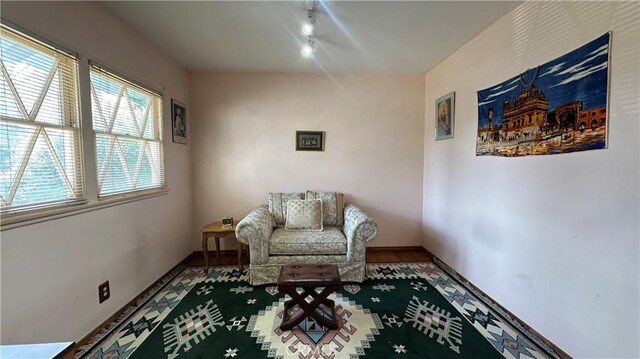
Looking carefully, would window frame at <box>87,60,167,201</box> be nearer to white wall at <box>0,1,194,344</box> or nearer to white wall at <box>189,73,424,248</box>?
white wall at <box>0,1,194,344</box>

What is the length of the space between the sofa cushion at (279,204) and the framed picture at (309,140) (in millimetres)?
699

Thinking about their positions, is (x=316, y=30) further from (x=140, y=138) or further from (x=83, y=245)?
(x=83, y=245)

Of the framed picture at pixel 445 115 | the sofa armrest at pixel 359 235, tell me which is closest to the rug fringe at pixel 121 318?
the sofa armrest at pixel 359 235

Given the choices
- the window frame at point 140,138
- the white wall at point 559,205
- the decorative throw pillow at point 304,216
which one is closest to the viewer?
the white wall at point 559,205

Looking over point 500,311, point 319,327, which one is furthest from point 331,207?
point 500,311

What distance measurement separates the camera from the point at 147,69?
252 cm

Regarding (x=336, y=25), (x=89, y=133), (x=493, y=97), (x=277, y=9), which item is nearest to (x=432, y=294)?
(x=493, y=97)

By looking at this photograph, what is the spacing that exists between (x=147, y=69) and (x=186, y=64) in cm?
71

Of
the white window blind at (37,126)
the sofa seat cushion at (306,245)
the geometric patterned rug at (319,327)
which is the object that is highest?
the white window blind at (37,126)

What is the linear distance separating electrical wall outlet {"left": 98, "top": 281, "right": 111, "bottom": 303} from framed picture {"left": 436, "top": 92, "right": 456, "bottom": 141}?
143 inches

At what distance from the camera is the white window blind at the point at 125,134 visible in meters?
1.97

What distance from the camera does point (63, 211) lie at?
1.62m

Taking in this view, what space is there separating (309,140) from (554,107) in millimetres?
2516

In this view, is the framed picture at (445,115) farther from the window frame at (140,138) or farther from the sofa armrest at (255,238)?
the window frame at (140,138)
